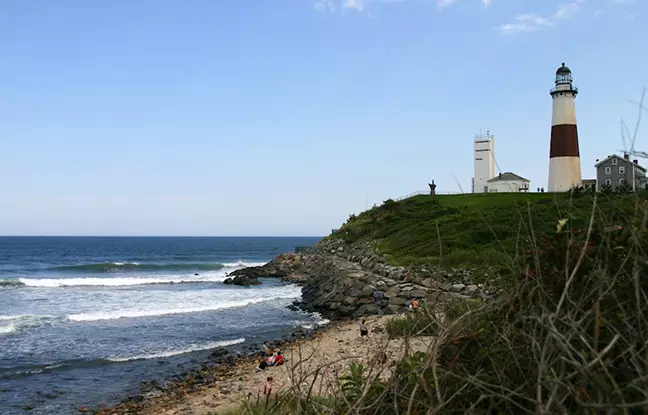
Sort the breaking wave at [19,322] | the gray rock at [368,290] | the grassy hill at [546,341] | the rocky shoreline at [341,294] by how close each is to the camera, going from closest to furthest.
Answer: the grassy hill at [546,341] < the rocky shoreline at [341,294] < the breaking wave at [19,322] < the gray rock at [368,290]

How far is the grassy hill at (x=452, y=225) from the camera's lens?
77.6 feet

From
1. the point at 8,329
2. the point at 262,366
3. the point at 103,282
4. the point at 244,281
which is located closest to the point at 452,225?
the point at 244,281

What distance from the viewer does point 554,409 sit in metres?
2.96

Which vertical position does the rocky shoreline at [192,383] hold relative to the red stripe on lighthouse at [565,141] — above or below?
below

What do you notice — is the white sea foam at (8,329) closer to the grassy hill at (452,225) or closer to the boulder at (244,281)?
the grassy hill at (452,225)

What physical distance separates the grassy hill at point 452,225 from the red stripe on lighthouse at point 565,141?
4.53 m

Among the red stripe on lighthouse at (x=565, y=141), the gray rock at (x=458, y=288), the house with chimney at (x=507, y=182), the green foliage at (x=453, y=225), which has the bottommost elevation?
the gray rock at (x=458, y=288)

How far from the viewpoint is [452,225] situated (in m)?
31.0

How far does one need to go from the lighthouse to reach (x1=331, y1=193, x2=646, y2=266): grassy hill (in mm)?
3563

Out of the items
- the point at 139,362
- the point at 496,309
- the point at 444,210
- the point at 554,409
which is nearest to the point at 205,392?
the point at 139,362

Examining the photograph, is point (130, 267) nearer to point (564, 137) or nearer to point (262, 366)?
point (564, 137)

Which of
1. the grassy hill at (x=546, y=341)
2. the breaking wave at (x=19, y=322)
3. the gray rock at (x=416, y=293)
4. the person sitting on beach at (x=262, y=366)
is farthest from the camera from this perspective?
the breaking wave at (x=19, y=322)

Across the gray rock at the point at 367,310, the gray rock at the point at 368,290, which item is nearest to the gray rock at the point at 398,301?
the gray rock at the point at 367,310

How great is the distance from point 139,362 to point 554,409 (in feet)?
47.6
